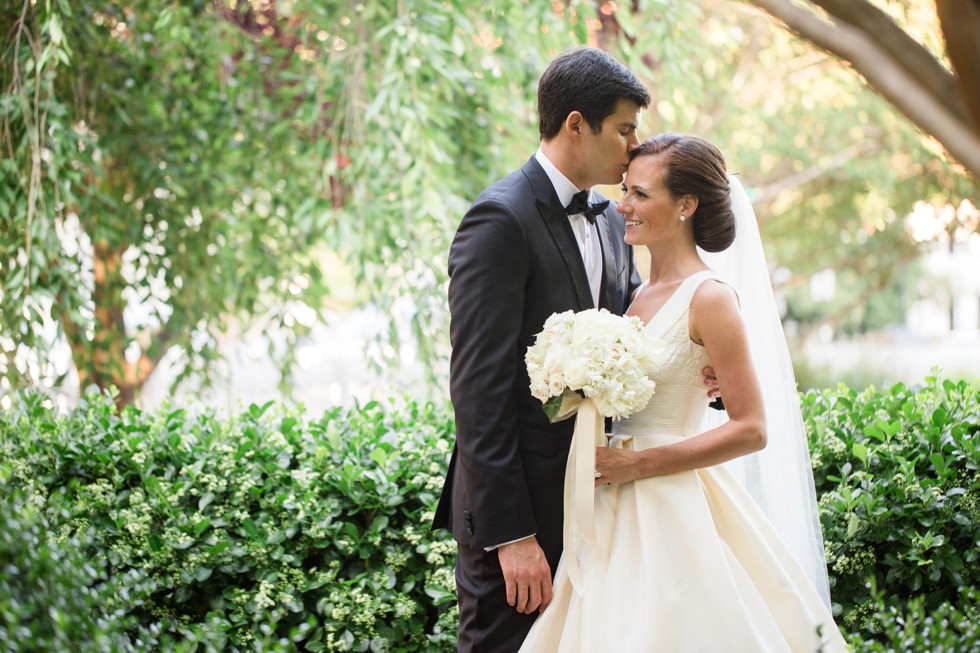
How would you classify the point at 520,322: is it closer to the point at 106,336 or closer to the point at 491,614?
the point at 491,614

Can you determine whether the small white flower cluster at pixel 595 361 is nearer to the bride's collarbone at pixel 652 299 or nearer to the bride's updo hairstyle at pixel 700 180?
the bride's collarbone at pixel 652 299

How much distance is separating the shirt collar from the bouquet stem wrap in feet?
2.01

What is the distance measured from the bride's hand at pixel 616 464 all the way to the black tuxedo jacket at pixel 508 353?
0.47 feet

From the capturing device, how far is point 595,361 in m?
2.15

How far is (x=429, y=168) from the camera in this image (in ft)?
15.4

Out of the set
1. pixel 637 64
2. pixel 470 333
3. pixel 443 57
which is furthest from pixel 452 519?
pixel 637 64

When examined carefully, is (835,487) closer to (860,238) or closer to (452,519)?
(452,519)

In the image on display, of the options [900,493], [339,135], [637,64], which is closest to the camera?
[900,493]

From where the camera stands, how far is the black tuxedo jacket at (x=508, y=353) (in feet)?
7.53

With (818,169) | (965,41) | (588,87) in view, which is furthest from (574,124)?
(818,169)

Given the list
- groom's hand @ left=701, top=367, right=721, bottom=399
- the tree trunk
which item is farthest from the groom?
the tree trunk

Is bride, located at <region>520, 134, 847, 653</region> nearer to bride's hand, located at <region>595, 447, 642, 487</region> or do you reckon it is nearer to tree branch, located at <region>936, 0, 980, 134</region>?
bride's hand, located at <region>595, 447, 642, 487</region>

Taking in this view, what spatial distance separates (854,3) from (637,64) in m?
3.67

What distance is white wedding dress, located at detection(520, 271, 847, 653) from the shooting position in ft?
7.14
